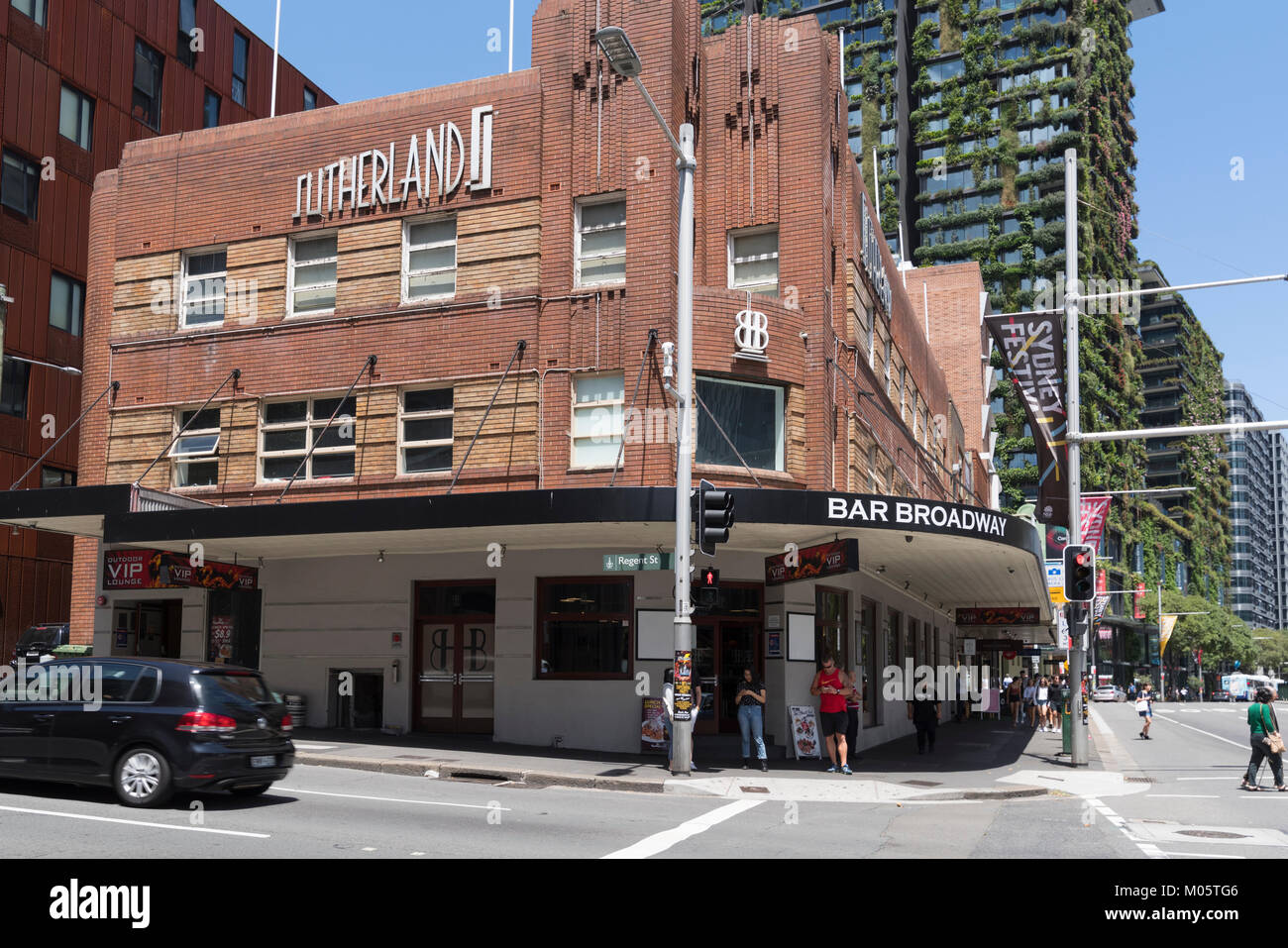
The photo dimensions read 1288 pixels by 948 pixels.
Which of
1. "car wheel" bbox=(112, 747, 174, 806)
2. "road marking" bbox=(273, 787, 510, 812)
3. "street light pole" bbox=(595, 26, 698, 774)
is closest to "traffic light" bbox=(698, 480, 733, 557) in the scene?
"street light pole" bbox=(595, 26, 698, 774)

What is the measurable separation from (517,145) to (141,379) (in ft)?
31.7

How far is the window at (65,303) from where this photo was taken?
40156 millimetres

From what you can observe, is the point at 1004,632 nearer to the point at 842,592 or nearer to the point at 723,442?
the point at 842,592

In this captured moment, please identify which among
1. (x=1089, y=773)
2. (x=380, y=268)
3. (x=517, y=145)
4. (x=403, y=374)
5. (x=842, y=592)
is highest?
(x=517, y=145)

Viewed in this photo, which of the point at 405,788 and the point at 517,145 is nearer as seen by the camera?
the point at 405,788

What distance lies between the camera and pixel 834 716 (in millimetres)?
19156

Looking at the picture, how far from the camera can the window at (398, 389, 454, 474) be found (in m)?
22.5

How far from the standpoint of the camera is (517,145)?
74.3 feet

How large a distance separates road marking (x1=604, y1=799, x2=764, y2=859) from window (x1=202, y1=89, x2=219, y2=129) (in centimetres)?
4137

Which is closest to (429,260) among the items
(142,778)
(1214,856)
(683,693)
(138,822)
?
(683,693)

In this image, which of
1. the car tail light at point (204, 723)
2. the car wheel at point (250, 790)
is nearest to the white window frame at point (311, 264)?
the car wheel at point (250, 790)

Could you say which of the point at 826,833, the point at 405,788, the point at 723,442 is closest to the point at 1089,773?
the point at 723,442

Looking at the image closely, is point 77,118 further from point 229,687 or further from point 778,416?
point 229,687

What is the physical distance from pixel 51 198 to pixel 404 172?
23.1m
